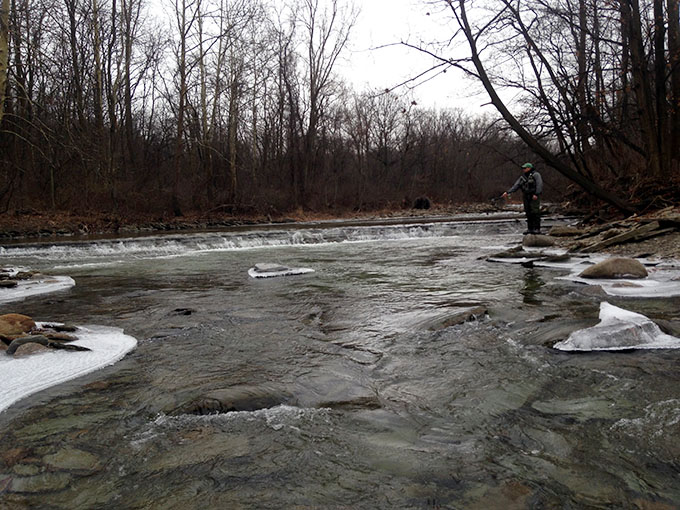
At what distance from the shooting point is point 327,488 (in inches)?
83.0

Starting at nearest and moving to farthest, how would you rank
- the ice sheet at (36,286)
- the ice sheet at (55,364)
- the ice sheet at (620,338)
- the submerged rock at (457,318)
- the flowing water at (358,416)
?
the flowing water at (358,416), the ice sheet at (55,364), the ice sheet at (620,338), the submerged rock at (457,318), the ice sheet at (36,286)

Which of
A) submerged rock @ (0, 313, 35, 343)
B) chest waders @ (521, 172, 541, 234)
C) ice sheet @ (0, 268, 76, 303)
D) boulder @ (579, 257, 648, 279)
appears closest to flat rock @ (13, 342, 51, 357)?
submerged rock @ (0, 313, 35, 343)

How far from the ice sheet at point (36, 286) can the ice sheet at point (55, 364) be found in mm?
3145

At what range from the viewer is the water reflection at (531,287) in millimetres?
5843

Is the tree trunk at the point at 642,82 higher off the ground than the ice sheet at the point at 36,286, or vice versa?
the tree trunk at the point at 642,82

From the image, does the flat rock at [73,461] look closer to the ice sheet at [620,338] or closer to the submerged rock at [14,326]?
the submerged rock at [14,326]

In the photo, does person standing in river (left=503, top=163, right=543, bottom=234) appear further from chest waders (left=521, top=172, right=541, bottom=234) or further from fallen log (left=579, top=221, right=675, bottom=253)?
fallen log (left=579, top=221, right=675, bottom=253)

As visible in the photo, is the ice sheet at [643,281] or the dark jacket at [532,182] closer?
the ice sheet at [643,281]

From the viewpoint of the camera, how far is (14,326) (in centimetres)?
432

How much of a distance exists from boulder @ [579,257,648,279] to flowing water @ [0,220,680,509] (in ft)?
3.64

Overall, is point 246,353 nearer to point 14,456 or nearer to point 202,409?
point 202,409

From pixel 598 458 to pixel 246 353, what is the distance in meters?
2.72

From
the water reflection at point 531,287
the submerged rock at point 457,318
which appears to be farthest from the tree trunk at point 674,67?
the submerged rock at point 457,318

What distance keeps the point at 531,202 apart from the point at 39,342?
12.7 metres
